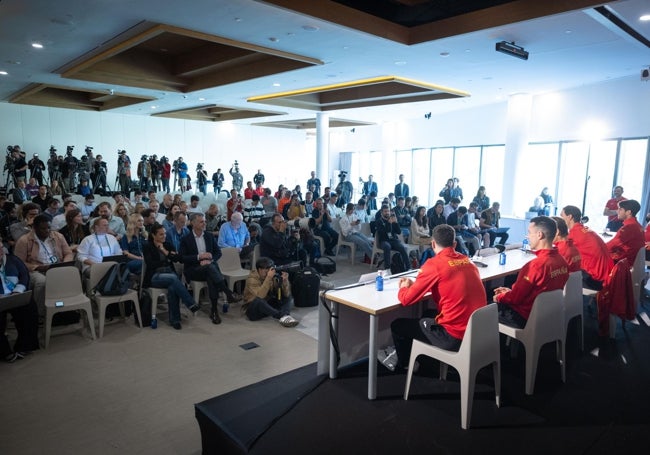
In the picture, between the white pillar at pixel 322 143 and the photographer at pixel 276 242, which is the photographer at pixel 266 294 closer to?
the photographer at pixel 276 242

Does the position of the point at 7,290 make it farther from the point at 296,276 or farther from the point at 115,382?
the point at 296,276

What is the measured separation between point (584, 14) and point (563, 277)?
323 cm

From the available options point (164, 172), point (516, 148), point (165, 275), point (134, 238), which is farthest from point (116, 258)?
point (164, 172)

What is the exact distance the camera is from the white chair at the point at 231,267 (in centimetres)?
567

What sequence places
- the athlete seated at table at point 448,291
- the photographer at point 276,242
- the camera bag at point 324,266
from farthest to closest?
1. the camera bag at point 324,266
2. the photographer at point 276,242
3. the athlete seated at table at point 448,291

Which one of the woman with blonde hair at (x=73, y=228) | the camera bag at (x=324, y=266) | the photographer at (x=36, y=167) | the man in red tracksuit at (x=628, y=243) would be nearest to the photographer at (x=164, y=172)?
the photographer at (x=36, y=167)

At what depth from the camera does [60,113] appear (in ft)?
50.1

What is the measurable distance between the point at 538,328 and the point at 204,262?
11.7 feet

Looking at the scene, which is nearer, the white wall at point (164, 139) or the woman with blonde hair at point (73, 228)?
the woman with blonde hair at point (73, 228)

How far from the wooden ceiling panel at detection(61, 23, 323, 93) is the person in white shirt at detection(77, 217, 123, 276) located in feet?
10.1

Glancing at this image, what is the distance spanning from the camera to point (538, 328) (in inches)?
125

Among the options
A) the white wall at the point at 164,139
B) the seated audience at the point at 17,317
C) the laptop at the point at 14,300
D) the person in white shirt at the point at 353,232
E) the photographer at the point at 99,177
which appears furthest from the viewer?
the white wall at the point at 164,139

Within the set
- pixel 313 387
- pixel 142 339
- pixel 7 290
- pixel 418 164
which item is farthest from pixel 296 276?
pixel 418 164

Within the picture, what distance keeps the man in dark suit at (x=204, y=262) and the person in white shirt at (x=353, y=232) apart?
3.22 metres
